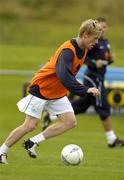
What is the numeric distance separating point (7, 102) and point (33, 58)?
834cm

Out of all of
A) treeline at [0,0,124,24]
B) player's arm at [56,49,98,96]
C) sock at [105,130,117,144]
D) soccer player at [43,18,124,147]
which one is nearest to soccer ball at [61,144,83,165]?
player's arm at [56,49,98,96]

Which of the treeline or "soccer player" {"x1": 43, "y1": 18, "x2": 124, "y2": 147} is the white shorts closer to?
"soccer player" {"x1": 43, "y1": 18, "x2": 124, "y2": 147}

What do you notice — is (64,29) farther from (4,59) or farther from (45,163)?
(45,163)

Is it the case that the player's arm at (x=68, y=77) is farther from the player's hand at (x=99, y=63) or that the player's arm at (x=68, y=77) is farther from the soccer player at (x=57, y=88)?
the player's hand at (x=99, y=63)

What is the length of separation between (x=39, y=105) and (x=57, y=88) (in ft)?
1.14

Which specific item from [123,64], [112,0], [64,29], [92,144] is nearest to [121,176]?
[92,144]

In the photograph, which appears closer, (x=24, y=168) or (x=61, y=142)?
(x=24, y=168)

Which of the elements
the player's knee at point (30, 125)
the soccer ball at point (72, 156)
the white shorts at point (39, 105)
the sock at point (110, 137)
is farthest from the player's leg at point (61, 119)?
the sock at point (110, 137)

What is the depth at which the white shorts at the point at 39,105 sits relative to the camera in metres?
10.9

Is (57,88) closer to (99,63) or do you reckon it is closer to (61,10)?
(99,63)

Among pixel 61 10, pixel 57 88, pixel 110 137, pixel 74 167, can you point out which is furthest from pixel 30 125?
pixel 61 10

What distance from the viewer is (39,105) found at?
35.8 ft

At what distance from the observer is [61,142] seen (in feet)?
47.5

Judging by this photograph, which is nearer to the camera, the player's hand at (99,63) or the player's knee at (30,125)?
the player's knee at (30,125)
